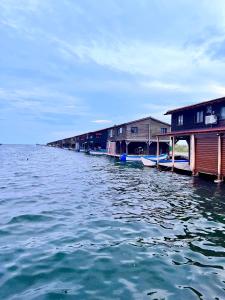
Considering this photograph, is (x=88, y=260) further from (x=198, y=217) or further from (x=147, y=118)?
(x=147, y=118)

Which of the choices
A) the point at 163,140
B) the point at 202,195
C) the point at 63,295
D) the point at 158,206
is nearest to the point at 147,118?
the point at 163,140

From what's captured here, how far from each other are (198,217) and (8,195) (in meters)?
9.77

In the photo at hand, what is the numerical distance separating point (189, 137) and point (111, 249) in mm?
27618

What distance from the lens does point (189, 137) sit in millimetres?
33438

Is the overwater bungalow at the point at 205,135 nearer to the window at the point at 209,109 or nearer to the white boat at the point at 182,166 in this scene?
the window at the point at 209,109

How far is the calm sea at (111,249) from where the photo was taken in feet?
18.2

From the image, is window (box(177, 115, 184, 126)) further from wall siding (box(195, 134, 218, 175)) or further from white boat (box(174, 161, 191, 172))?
wall siding (box(195, 134, 218, 175))

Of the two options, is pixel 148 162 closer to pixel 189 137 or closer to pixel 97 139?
pixel 189 137

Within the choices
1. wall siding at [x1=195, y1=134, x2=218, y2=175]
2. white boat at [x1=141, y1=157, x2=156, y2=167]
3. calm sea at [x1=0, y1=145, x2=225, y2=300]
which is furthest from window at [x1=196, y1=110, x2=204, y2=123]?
calm sea at [x1=0, y1=145, x2=225, y2=300]

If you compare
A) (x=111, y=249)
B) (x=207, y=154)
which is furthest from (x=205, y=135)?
(x=111, y=249)

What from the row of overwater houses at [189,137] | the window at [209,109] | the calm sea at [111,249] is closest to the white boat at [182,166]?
the row of overwater houses at [189,137]

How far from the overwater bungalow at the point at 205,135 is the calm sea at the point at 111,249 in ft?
31.2

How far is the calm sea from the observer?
219 inches

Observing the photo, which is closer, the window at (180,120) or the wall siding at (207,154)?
the wall siding at (207,154)
